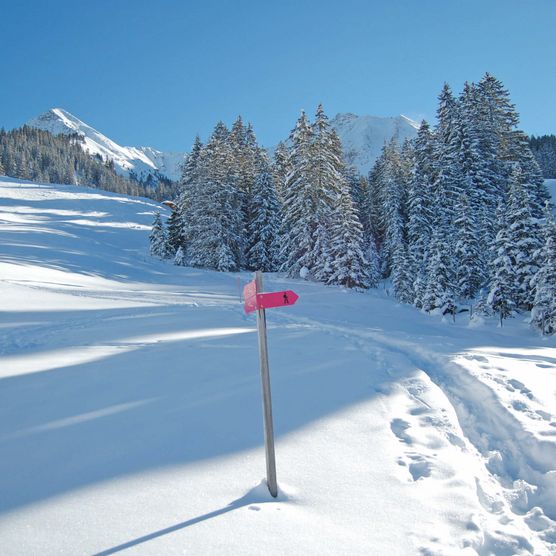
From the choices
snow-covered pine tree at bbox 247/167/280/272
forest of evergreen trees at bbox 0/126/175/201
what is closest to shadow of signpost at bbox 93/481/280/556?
snow-covered pine tree at bbox 247/167/280/272

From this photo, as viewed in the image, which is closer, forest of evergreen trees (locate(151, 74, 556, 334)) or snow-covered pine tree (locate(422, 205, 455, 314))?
forest of evergreen trees (locate(151, 74, 556, 334))

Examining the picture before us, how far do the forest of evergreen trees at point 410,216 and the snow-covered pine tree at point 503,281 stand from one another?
63 mm

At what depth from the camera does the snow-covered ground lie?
326cm

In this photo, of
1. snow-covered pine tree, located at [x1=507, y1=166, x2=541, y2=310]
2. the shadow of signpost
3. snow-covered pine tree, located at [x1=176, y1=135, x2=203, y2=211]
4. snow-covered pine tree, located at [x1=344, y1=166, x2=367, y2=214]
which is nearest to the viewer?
the shadow of signpost

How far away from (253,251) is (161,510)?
1334 inches

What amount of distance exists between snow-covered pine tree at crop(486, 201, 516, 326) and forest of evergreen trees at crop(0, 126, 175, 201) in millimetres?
130341

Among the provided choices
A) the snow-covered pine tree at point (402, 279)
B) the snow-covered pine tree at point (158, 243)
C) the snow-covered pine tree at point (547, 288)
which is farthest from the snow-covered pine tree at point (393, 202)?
the snow-covered pine tree at point (158, 243)

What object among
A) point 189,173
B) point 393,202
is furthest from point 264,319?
point 189,173

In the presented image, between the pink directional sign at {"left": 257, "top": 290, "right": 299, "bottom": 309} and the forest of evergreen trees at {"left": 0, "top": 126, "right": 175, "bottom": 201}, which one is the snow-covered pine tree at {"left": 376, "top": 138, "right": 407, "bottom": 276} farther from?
the forest of evergreen trees at {"left": 0, "top": 126, "right": 175, "bottom": 201}

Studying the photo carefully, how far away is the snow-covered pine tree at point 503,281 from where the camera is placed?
66.7 feet

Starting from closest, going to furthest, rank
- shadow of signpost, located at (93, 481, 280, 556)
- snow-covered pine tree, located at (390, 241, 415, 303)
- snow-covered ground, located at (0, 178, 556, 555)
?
shadow of signpost, located at (93, 481, 280, 556), snow-covered ground, located at (0, 178, 556, 555), snow-covered pine tree, located at (390, 241, 415, 303)

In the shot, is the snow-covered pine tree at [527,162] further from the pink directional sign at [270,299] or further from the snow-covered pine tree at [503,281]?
Result: the pink directional sign at [270,299]

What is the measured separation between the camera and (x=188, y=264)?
38.0 m

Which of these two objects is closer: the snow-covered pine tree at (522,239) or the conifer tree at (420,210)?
the snow-covered pine tree at (522,239)
